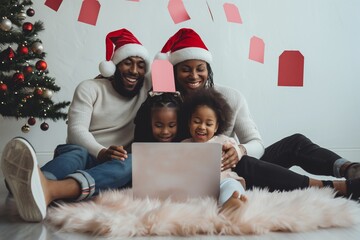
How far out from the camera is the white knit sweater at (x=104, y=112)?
1708 millimetres

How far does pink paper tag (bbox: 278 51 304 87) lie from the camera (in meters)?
2.31

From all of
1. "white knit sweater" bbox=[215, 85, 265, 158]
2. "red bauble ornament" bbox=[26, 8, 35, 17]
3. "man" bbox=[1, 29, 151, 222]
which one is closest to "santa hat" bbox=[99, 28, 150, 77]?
"man" bbox=[1, 29, 151, 222]

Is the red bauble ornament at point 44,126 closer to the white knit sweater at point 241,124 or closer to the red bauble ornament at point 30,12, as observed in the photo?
the red bauble ornament at point 30,12

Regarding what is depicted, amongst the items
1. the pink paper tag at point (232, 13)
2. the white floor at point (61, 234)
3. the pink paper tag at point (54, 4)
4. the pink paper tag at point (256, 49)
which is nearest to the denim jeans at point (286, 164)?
the white floor at point (61, 234)

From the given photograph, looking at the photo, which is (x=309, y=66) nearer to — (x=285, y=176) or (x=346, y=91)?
(x=346, y=91)

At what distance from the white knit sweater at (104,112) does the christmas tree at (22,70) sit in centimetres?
70

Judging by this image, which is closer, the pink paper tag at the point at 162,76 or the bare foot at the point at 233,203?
the bare foot at the point at 233,203

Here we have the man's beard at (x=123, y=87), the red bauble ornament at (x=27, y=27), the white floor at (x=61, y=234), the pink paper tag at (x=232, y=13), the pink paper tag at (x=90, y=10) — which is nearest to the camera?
the white floor at (x=61, y=234)

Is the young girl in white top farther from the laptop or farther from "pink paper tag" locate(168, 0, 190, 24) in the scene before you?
"pink paper tag" locate(168, 0, 190, 24)

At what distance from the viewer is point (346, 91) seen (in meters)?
2.88

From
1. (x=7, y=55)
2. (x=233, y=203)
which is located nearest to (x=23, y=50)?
(x=7, y=55)

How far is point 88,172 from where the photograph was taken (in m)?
1.32

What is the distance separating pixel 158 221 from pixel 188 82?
801 mm

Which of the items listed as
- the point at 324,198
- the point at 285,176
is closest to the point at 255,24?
the point at 285,176
